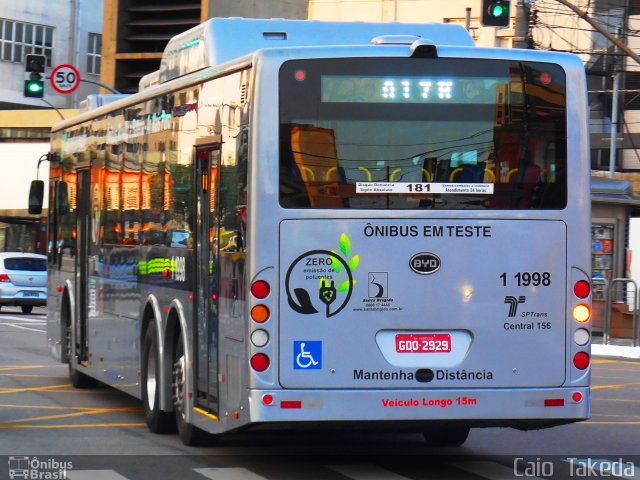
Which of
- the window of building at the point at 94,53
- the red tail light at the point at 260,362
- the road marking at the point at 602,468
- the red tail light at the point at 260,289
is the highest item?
the window of building at the point at 94,53

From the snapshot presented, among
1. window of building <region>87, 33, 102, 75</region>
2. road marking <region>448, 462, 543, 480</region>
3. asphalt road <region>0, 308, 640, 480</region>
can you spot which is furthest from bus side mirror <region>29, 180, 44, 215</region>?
window of building <region>87, 33, 102, 75</region>

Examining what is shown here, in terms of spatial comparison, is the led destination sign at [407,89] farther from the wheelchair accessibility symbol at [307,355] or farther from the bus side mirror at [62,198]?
the bus side mirror at [62,198]

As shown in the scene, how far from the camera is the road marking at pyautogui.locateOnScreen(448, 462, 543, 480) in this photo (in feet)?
34.8

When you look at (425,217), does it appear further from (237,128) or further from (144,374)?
(144,374)

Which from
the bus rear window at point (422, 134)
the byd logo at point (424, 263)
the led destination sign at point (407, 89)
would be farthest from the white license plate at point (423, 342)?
the led destination sign at point (407, 89)

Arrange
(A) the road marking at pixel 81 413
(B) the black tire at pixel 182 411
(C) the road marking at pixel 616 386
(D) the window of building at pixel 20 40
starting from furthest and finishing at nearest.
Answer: (D) the window of building at pixel 20 40, (C) the road marking at pixel 616 386, (A) the road marking at pixel 81 413, (B) the black tire at pixel 182 411

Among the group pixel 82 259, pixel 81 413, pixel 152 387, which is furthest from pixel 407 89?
pixel 82 259

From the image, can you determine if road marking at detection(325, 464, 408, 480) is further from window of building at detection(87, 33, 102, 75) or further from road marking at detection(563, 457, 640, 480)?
window of building at detection(87, 33, 102, 75)

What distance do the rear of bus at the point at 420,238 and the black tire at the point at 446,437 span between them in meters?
1.96

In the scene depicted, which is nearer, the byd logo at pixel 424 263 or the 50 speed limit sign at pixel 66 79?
the byd logo at pixel 424 263

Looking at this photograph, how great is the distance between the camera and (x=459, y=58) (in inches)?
408

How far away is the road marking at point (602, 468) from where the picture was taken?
10.8m

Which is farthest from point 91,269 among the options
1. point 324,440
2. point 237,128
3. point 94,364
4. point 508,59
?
point 508,59

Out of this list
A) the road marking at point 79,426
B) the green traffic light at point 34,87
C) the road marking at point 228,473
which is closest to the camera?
the road marking at point 228,473
